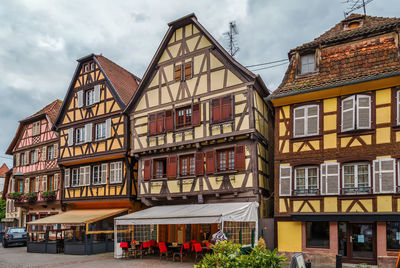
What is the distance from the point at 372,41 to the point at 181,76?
30.6 feet

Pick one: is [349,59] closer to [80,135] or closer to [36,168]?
[80,135]

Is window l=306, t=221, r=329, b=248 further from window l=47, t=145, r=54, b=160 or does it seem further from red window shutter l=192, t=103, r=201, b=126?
window l=47, t=145, r=54, b=160

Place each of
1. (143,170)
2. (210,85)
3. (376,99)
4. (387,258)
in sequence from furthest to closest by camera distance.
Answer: (143,170)
(210,85)
(376,99)
(387,258)

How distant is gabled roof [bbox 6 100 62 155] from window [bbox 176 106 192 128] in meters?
13.3

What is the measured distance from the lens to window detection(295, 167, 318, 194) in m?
16.1

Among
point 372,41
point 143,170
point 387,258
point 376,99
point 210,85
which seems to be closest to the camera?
point 387,258

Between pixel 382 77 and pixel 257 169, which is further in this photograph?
pixel 257 169

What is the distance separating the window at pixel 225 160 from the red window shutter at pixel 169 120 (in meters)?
3.17

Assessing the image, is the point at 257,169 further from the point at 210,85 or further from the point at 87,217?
the point at 87,217

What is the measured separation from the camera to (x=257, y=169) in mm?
17297

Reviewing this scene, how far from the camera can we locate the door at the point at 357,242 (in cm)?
1470

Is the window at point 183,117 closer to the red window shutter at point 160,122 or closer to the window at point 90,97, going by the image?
the red window shutter at point 160,122

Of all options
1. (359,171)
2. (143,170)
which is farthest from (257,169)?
(143,170)

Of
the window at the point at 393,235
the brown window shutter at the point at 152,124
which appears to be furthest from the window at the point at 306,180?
the brown window shutter at the point at 152,124
